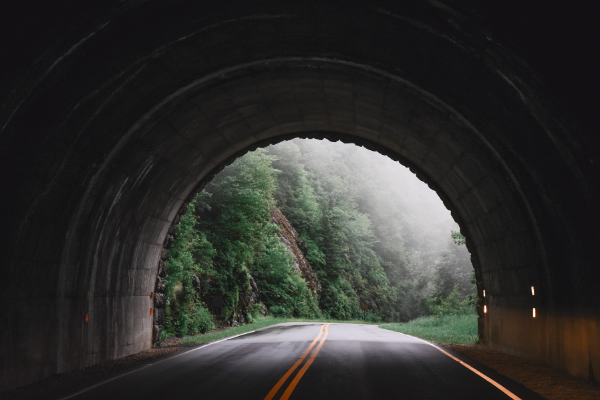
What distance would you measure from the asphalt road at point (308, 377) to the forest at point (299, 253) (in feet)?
25.0

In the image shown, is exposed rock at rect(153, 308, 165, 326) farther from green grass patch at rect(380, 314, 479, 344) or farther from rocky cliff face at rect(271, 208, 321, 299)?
rocky cliff face at rect(271, 208, 321, 299)

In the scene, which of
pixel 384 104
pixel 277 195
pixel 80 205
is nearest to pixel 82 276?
pixel 80 205

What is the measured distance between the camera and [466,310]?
123 feet

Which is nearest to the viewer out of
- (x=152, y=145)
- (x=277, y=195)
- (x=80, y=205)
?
(x=80, y=205)

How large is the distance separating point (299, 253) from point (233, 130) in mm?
34399

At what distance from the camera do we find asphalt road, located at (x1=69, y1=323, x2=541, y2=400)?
795 centimetres

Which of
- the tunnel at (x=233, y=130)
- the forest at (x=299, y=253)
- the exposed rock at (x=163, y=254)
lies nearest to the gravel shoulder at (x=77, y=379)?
the tunnel at (x=233, y=130)

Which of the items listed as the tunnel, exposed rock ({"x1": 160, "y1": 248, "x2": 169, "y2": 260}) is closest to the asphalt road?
the tunnel

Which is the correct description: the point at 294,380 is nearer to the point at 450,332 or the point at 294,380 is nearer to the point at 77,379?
the point at 77,379

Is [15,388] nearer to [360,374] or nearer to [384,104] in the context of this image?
[360,374]

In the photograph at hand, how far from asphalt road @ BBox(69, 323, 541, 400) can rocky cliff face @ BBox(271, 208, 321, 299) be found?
105 ft

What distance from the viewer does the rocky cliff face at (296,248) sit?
46781 mm

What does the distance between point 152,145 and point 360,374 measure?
6.69 m

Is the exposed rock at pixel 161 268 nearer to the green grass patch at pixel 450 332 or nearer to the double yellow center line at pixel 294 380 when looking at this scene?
the double yellow center line at pixel 294 380
